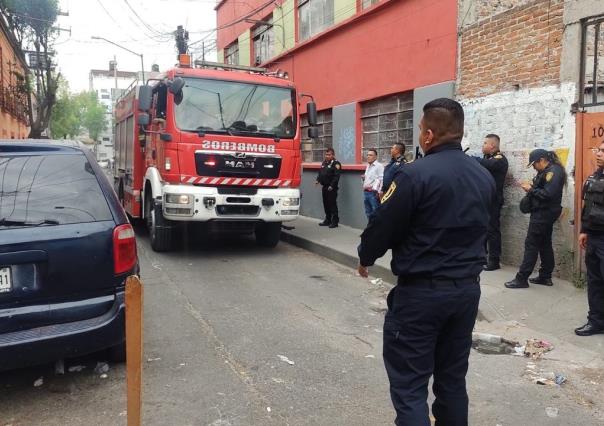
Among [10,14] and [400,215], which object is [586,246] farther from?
[10,14]

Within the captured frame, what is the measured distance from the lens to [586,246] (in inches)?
193

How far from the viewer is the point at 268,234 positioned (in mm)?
9500

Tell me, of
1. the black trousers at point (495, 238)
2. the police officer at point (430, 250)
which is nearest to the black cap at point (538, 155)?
the black trousers at point (495, 238)

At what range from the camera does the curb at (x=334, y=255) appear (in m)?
7.30

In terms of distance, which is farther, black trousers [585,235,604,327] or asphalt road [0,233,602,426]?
black trousers [585,235,604,327]

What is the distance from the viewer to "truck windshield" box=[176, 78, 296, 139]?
8180 millimetres

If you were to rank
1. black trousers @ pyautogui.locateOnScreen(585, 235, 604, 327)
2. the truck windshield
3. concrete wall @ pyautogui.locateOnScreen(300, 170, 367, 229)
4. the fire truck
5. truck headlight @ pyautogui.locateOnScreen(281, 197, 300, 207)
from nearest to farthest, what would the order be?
black trousers @ pyautogui.locateOnScreen(585, 235, 604, 327), the fire truck, the truck windshield, truck headlight @ pyautogui.locateOnScreen(281, 197, 300, 207), concrete wall @ pyautogui.locateOnScreen(300, 170, 367, 229)

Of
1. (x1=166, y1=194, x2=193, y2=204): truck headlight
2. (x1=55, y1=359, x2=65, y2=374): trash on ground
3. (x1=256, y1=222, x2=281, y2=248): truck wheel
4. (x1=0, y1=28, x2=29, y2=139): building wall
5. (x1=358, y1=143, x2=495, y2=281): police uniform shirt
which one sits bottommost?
(x1=55, y1=359, x2=65, y2=374): trash on ground

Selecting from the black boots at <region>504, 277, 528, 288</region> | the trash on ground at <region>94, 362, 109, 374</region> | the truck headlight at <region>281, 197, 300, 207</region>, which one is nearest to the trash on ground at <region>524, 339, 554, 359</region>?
the black boots at <region>504, 277, 528, 288</region>

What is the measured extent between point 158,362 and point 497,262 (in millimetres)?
4797

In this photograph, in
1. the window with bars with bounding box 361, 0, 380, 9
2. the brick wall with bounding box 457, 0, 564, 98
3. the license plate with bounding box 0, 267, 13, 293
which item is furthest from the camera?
the window with bars with bounding box 361, 0, 380, 9

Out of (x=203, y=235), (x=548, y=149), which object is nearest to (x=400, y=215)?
(x=548, y=149)

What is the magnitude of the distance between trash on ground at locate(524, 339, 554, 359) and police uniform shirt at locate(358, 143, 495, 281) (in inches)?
99.9

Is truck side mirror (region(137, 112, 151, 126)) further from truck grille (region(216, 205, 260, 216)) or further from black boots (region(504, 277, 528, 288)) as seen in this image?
black boots (region(504, 277, 528, 288))
